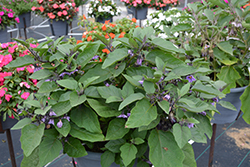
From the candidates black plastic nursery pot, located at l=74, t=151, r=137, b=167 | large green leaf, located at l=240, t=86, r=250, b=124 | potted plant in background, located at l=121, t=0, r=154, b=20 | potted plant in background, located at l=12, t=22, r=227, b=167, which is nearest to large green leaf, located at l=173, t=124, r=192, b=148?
potted plant in background, located at l=12, t=22, r=227, b=167

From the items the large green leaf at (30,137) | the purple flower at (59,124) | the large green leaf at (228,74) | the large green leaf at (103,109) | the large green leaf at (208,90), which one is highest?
the large green leaf at (208,90)

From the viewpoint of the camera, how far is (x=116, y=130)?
587mm

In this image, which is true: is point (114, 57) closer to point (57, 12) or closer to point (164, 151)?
point (164, 151)

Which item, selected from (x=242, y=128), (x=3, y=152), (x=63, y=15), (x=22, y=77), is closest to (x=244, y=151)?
(x=242, y=128)

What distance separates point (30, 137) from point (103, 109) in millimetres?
193

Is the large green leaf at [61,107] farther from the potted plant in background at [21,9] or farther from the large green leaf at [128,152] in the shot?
the potted plant in background at [21,9]

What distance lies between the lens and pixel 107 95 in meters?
0.59

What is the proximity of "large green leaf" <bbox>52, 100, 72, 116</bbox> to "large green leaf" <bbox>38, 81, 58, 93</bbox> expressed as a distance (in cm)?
5

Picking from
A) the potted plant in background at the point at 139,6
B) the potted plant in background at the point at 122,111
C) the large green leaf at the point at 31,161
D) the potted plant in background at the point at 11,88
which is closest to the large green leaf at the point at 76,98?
the potted plant in background at the point at 122,111

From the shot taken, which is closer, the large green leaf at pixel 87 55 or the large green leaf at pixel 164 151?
the large green leaf at pixel 164 151

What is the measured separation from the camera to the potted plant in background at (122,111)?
1.79ft

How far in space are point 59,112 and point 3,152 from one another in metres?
1.50

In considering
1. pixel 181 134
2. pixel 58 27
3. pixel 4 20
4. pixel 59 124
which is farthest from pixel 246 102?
pixel 4 20

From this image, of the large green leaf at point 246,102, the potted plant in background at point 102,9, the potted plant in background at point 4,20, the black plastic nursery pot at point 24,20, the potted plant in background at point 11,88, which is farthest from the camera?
the black plastic nursery pot at point 24,20
